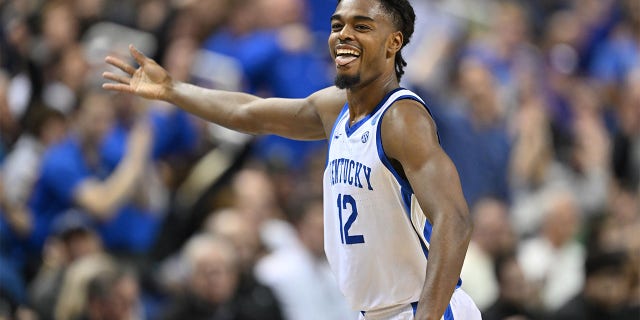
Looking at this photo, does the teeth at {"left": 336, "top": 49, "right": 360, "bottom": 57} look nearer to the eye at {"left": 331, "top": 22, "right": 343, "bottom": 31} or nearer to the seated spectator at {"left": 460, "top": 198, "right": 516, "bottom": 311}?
the eye at {"left": 331, "top": 22, "right": 343, "bottom": 31}

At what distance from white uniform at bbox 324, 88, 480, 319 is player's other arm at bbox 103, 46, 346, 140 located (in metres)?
0.58

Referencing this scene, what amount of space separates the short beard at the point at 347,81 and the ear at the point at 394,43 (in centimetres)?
20

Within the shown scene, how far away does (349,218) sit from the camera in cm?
521

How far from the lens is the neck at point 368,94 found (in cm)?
528

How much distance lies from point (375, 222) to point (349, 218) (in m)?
0.13

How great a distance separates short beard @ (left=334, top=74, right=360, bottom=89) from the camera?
5.19 metres

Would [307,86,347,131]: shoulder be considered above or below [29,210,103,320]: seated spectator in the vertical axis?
above

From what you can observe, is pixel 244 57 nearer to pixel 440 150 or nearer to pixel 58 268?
pixel 58 268

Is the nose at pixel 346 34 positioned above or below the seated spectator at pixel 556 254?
above

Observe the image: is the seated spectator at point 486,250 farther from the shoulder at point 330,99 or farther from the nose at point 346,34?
the nose at point 346,34

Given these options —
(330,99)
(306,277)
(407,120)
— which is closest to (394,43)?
(407,120)

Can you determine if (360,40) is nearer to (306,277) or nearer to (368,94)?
(368,94)

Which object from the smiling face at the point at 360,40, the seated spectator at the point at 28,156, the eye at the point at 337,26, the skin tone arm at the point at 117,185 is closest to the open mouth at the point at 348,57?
the smiling face at the point at 360,40

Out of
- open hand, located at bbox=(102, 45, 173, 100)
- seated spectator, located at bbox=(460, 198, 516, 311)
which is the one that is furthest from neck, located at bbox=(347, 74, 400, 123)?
seated spectator, located at bbox=(460, 198, 516, 311)
